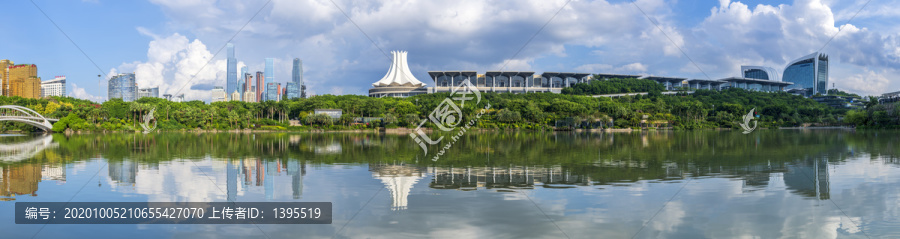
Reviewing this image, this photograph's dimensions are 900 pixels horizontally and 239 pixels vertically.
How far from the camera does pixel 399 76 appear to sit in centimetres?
11062

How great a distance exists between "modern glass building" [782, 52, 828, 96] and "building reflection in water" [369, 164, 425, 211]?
16620cm

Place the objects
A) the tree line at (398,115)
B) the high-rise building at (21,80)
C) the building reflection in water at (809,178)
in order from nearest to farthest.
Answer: the building reflection in water at (809,178) < the tree line at (398,115) < the high-rise building at (21,80)

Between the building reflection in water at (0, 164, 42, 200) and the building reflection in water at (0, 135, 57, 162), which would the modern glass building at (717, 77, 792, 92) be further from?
the building reflection in water at (0, 164, 42, 200)

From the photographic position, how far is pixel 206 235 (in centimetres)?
755

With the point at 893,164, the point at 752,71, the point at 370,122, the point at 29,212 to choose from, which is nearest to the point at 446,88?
the point at 370,122

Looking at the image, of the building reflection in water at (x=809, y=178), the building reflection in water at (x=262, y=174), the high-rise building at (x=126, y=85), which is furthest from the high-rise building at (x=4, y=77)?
the building reflection in water at (x=809, y=178)

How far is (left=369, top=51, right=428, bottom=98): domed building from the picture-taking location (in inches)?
4294

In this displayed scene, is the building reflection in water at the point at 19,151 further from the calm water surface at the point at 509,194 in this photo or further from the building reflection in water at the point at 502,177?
the building reflection in water at the point at 502,177

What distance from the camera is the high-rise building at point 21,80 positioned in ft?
313

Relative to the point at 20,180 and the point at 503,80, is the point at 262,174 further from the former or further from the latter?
the point at 503,80

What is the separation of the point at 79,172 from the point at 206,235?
10.5 m

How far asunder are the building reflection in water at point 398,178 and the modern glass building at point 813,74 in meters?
166

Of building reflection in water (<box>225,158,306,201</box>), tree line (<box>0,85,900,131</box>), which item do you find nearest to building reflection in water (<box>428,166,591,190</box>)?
building reflection in water (<box>225,158,306,201</box>)

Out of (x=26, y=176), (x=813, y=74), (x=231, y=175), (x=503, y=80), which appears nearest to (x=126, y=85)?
(x=26, y=176)
